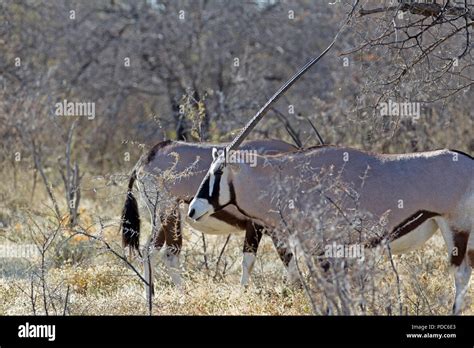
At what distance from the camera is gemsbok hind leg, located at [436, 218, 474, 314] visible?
6281mm

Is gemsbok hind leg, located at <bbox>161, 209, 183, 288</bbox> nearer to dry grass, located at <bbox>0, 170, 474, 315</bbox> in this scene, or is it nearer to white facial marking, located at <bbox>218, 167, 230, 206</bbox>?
dry grass, located at <bbox>0, 170, 474, 315</bbox>

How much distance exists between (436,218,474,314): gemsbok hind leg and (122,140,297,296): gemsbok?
112cm

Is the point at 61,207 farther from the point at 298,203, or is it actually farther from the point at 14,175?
the point at 298,203

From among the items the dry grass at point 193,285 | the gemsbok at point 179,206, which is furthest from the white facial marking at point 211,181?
the dry grass at point 193,285

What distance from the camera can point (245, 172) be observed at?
6.86 m

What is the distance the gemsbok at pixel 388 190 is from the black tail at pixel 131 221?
1067 mm

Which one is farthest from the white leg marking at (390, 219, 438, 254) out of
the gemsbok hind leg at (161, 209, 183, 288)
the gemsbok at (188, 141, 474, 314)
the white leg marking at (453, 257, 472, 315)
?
the gemsbok hind leg at (161, 209, 183, 288)

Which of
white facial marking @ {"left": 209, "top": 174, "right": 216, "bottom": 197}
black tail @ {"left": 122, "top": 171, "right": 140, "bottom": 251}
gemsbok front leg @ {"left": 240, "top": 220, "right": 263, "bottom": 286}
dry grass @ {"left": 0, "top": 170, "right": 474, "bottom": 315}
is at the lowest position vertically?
dry grass @ {"left": 0, "top": 170, "right": 474, "bottom": 315}

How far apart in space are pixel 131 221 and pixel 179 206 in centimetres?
59

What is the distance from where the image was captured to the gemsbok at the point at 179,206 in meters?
7.11

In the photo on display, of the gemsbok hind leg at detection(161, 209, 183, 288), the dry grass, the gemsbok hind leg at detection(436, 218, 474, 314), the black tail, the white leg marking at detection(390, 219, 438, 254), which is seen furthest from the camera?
the black tail

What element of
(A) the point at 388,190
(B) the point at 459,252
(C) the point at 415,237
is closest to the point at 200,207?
(A) the point at 388,190

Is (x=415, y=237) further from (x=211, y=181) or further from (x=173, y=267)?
(x=173, y=267)

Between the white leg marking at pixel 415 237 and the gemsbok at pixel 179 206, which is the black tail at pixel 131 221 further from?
the white leg marking at pixel 415 237
